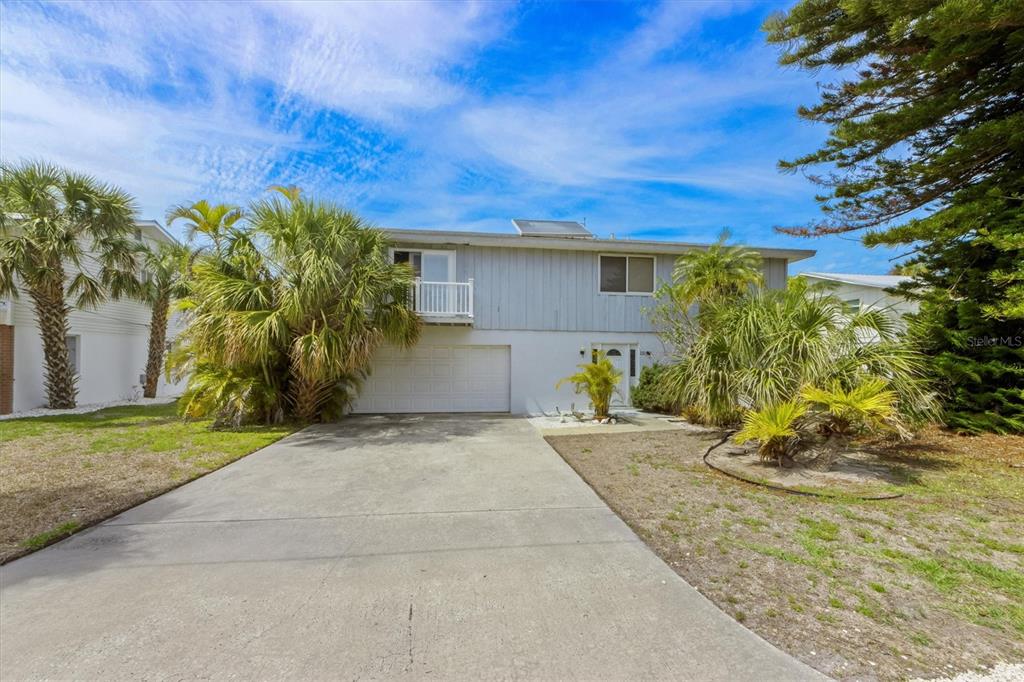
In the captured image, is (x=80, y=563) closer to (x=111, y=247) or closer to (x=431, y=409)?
(x=431, y=409)

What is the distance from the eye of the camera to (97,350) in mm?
14727

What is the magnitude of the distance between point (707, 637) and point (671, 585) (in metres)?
0.58

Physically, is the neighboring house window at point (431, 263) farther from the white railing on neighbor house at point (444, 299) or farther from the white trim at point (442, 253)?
the white railing on neighbor house at point (444, 299)

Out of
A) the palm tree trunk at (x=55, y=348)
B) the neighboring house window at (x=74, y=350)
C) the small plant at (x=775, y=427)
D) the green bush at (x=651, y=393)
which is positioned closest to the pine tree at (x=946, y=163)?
the small plant at (x=775, y=427)

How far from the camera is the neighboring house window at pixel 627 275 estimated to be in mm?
13320

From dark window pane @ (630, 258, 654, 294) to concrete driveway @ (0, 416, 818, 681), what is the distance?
9.20 m

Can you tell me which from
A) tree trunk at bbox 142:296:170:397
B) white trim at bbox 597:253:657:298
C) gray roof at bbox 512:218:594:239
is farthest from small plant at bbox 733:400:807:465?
tree trunk at bbox 142:296:170:397

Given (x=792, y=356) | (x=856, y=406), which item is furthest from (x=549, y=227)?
(x=856, y=406)

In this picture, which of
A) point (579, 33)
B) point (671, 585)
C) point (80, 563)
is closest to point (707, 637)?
point (671, 585)

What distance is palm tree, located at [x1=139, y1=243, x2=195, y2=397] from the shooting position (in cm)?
1540

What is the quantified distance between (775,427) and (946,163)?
5981 millimetres

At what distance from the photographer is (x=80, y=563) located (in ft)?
11.8

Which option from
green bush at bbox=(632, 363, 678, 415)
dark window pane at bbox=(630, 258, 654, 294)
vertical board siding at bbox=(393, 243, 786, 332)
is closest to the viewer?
green bush at bbox=(632, 363, 678, 415)

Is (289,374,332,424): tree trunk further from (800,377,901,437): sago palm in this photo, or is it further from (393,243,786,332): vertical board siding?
(800,377,901,437): sago palm
